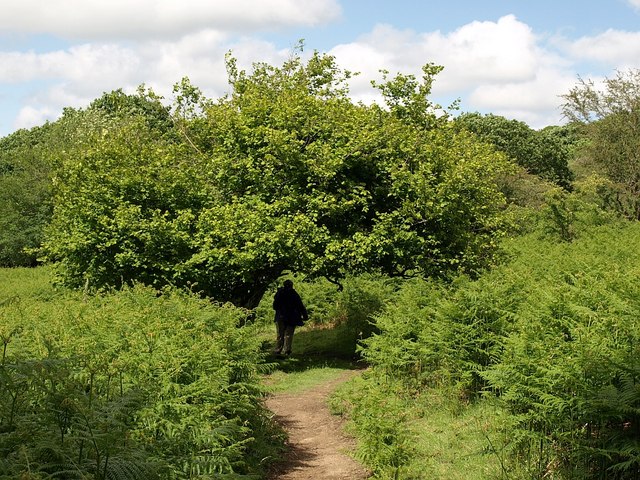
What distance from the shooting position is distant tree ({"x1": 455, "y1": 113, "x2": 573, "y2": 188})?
56219 mm

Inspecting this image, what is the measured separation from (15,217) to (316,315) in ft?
111

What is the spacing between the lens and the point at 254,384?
962 centimetres

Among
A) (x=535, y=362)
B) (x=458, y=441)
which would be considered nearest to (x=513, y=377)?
(x=535, y=362)

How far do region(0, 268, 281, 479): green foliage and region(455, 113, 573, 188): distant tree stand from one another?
48045 millimetres

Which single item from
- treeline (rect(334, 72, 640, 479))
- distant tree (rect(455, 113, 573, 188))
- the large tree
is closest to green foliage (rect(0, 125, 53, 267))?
distant tree (rect(455, 113, 573, 188))

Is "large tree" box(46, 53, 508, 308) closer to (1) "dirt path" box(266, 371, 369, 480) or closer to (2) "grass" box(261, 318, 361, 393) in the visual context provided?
(2) "grass" box(261, 318, 361, 393)

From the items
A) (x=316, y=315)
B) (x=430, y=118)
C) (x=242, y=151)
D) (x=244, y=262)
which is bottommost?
(x=316, y=315)

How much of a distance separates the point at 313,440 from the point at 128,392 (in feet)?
19.9

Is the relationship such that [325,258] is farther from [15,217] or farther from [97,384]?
[15,217]

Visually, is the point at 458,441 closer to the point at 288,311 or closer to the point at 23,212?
the point at 288,311

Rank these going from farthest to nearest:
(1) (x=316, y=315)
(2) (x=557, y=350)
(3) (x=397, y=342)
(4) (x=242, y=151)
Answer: (1) (x=316, y=315)
(4) (x=242, y=151)
(3) (x=397, y=342)
(2) (x=557, y=350)

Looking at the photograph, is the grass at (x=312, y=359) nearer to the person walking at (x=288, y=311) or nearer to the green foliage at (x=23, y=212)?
the person walking at (x=288, y=311)

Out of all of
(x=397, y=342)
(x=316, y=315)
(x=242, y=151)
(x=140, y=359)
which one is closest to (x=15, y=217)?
(x=316, y=315)

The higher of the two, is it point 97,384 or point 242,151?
point 242,151
